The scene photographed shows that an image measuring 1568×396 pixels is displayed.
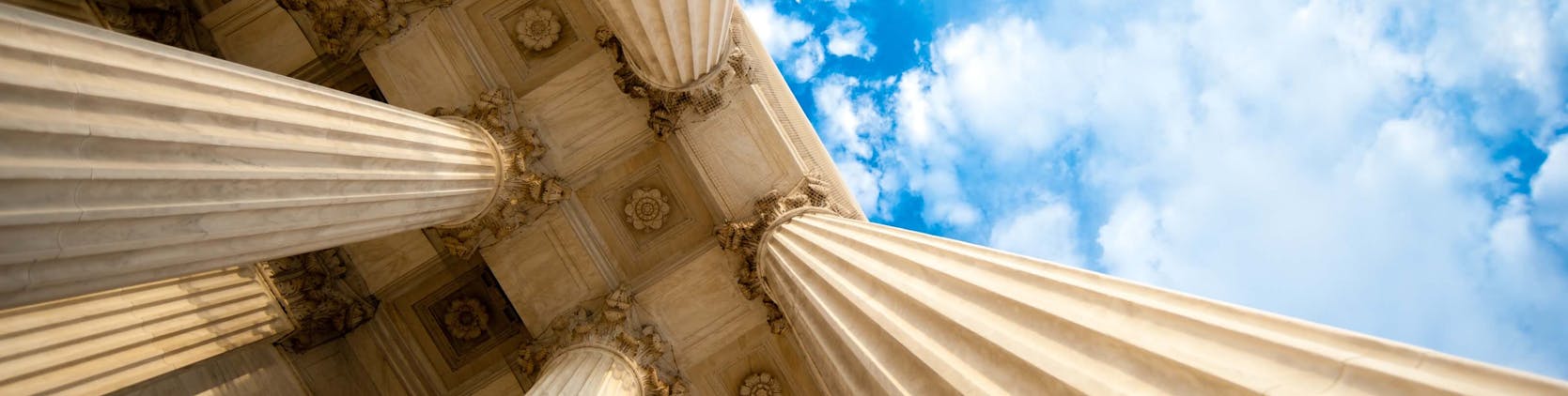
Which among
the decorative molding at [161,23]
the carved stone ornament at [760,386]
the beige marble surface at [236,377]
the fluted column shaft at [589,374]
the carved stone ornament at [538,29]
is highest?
the decorative molding at [161,23]

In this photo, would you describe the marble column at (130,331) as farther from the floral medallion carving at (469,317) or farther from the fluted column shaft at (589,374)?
the fluted column shaft at (589,374)

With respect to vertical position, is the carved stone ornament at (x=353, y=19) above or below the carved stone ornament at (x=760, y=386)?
above

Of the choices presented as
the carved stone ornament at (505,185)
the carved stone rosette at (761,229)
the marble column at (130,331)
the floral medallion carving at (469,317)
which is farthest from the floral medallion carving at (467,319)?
the carved stone rosette at (761,229)

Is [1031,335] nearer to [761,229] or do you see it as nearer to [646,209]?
[761,229]

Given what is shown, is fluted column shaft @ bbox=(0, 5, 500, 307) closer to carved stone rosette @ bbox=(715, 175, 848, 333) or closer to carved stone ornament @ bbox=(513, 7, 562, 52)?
carved stone rosette @ bbox=(715, 175, 848, 333)


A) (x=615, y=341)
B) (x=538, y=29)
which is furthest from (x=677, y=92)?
(x=615, y=341)

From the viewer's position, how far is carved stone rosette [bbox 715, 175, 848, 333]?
14422mm

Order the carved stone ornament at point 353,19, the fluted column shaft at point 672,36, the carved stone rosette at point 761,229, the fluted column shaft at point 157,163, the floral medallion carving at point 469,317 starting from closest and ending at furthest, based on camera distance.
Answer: the fluted column shaft at point 157,163, the fluted column shaft at point 672,36, the carved stone rosette at point 761,229, the carved stone ornament at point 353,19, the floral medallion carving at point 469,317

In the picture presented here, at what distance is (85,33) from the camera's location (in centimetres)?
649

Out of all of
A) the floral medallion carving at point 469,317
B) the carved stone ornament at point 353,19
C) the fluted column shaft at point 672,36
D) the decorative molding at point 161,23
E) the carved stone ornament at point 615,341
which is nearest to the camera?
the fluted column shaft at point 672,36

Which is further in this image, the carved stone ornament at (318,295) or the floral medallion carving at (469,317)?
the floral medallion carving at (469,317)

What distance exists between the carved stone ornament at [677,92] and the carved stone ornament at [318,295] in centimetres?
609

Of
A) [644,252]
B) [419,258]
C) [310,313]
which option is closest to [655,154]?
[644,252]

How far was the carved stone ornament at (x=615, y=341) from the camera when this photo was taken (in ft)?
46.2
